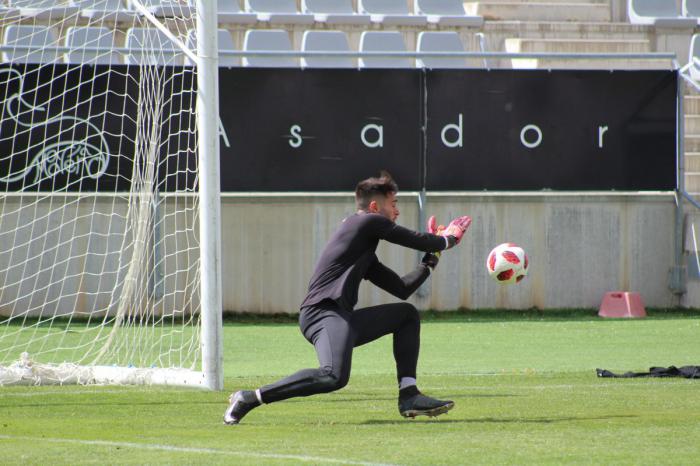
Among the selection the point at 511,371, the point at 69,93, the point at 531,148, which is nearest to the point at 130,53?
the point at 69,93

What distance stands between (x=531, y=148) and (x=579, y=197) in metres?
0.99

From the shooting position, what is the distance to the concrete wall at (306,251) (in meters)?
16.3

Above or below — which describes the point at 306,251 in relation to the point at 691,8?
below

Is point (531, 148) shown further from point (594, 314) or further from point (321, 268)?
point (321, 268)

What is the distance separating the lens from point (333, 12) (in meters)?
22.0

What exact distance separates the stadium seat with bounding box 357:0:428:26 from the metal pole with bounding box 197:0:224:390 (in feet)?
40.3

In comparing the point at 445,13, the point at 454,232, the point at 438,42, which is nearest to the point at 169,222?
the point at 438,42

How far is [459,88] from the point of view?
17.3 metres

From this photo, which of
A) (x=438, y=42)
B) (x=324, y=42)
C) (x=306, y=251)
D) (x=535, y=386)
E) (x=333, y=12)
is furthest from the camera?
(x=333, y=12)

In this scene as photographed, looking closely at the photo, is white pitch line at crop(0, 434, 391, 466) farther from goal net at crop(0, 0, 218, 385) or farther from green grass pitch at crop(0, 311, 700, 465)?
goal net at crop(0, 0, 218, 385)

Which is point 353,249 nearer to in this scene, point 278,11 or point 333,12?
point 278,11

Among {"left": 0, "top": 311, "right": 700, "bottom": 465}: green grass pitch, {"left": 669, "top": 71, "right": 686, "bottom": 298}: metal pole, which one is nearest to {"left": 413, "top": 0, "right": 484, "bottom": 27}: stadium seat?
{"left": 669, "top": 71, "right": 686, "bottom": 298}: metal pole

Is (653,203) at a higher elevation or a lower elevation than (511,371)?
higher

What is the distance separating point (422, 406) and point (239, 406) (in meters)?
1.17
